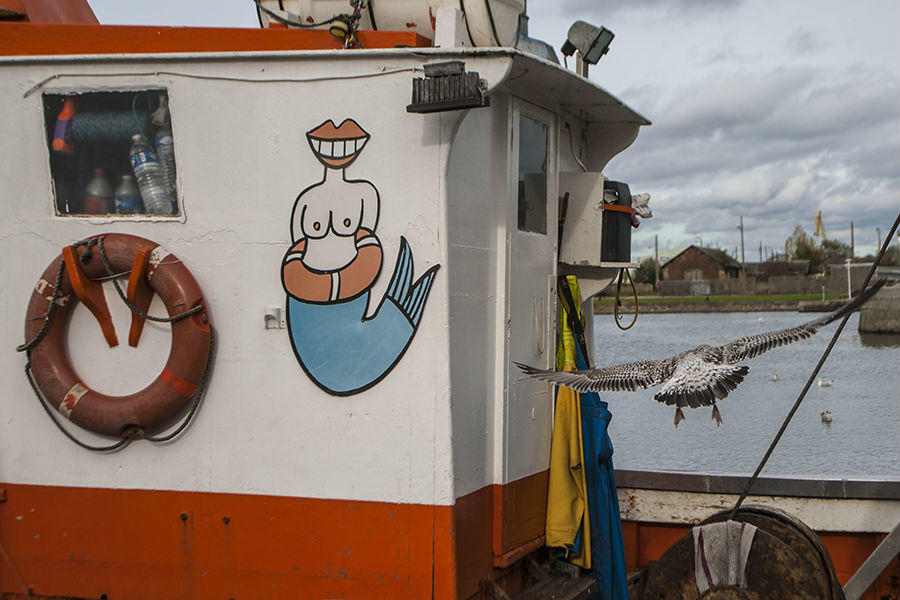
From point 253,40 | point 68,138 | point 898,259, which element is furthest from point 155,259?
point 898,259

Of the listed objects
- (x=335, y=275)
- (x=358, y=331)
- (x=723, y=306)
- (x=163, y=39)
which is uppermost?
(x=163, y=39)

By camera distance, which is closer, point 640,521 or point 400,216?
point 400,216

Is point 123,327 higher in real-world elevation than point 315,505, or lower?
higher

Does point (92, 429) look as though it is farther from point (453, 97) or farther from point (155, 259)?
point (453, 97)

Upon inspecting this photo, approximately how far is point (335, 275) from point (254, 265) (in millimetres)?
412

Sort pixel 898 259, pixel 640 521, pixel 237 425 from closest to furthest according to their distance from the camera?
1. pixel 237 425
2. pixel 898 259
3. pixel 640 521

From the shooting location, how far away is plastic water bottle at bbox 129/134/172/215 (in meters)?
4.03

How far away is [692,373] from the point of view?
4793mm

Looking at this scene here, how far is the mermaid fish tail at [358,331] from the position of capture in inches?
148

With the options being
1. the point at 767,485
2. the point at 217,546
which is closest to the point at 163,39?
the point at 217,546

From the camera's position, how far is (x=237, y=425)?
3992mm

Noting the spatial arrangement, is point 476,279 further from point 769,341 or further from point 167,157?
point 769,341

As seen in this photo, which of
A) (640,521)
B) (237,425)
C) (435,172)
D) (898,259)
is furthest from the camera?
(640,521)

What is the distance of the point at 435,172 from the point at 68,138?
6.07 feet
